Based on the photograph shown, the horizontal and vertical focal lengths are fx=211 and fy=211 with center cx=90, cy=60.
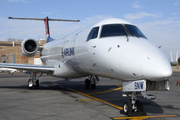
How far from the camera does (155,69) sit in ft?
18.0

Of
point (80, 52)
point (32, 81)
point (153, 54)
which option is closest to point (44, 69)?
point (32, 81)

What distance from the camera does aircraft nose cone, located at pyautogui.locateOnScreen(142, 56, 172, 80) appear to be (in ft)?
17.9

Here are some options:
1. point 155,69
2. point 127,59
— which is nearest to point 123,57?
point 127,59

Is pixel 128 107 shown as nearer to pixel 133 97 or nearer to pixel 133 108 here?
pixel 133 108

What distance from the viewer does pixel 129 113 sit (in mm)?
6469

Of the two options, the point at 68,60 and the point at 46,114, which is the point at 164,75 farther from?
the point at 68,60

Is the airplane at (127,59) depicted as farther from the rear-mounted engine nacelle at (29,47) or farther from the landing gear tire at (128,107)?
the rear-mounted engine nacelle at (29,47)

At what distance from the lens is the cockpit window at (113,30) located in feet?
24.3

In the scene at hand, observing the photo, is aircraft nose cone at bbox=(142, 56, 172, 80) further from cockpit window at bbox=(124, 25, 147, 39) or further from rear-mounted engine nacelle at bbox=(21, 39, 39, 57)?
rear-mounted engine nacelle at bbox=(21, 39, 39, 57)

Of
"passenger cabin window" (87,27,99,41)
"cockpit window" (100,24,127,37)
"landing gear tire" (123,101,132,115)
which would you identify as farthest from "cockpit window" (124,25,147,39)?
"landing gear tire" (123,101,132,115)

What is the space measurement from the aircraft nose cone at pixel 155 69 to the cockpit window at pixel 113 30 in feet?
6.22

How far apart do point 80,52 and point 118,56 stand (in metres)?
3.35

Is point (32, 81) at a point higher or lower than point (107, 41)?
lower

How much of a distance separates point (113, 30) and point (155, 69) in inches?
105
